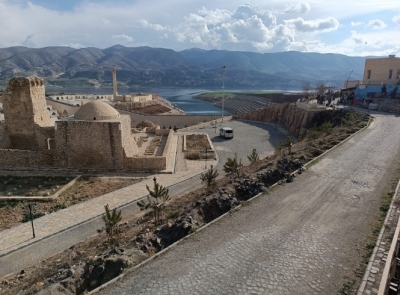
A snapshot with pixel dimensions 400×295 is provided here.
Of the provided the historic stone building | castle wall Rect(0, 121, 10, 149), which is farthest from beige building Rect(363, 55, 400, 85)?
castle wall Rect(0, 121, 10, 149)

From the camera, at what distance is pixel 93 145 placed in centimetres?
1627

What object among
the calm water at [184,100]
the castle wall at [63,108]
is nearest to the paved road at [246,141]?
the castle wall at [63,108]

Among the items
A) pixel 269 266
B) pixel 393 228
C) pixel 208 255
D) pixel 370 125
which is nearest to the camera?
pixel 269 266

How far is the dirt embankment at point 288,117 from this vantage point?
29.8 meters

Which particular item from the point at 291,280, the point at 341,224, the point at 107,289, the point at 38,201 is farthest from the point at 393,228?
the point at 38,201

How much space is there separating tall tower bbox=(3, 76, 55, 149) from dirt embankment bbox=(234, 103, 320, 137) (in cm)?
2213

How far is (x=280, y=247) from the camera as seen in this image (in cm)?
688

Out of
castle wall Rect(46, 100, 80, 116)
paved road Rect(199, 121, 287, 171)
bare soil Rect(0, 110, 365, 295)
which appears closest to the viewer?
bare soil Rect(0, 110, 365, 295)

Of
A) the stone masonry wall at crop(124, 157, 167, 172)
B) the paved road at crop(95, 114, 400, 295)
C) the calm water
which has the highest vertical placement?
the paved road at crop(95, 114, 400, 295)

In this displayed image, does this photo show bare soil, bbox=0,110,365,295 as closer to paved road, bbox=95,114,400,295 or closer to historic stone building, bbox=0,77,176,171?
paved road, bbox=95,114,400,295

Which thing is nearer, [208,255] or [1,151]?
[208,255]

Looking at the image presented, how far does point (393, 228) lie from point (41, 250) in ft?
34.0

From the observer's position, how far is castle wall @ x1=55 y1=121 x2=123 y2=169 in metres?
16.1

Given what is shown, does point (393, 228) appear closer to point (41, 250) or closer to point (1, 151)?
point (41, 250)
